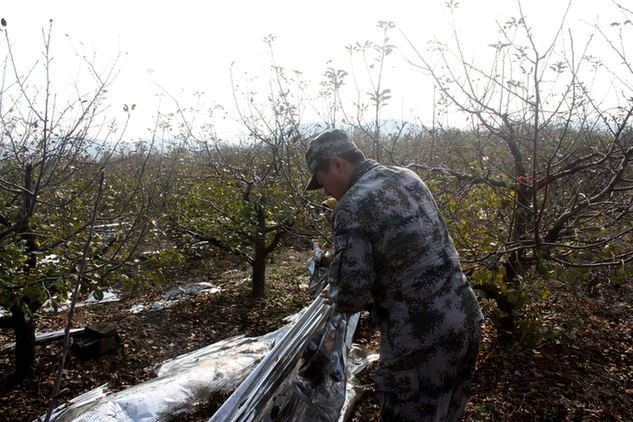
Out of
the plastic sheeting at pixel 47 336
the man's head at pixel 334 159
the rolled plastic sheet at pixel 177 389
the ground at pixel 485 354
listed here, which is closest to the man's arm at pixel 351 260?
the man's head at pixel 334 159

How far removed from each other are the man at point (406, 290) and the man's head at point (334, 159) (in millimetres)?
105

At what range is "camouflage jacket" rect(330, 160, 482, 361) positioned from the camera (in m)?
1.79

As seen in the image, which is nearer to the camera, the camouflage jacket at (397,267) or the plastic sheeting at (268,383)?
the camouflage jacket at (397,267)

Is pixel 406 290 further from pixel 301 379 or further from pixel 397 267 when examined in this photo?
pixel 301 379

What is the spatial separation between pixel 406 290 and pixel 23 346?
3713 millimetres

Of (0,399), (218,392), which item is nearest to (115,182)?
(0,399)

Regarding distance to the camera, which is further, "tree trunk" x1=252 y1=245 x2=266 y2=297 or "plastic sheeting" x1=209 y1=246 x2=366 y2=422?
"tree trunk" x1=252 y1=245 x2=266 y2=297

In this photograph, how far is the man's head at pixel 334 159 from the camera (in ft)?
6.57

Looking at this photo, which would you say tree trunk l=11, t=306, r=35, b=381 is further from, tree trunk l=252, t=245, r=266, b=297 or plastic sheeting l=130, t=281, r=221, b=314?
tree trunk l=252, t=245, r=266, b=297

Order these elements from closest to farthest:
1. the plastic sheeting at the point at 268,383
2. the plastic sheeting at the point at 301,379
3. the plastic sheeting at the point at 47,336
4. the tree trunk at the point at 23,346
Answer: the plastic sheeting at the point at 301,379 < the plastic sheeting at the point at 268,383 < the tree trunk at the point at 23,346 < the plastic sheeting at the point at 47,336

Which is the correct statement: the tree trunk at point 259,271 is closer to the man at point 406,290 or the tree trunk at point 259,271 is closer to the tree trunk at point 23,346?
the tree trunk at point 23,346

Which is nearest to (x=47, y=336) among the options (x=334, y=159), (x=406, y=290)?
(x=334, y=159)

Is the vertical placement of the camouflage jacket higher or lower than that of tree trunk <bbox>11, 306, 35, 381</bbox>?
higher

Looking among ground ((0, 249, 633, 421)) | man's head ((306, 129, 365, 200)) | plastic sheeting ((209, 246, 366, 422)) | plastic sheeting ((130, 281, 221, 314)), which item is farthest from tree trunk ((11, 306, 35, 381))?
man's head ((306, 129, 365, 200))
